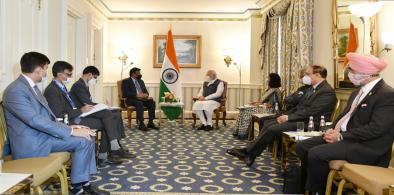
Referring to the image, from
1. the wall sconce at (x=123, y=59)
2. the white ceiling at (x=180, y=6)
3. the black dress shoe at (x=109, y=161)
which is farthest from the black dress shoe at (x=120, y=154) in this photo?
the wall sconce at (x=123, y=59)

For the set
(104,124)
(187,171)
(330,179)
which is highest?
(104,124)

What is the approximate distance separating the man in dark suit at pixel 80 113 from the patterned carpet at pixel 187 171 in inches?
9.9

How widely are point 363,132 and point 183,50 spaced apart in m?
7.46

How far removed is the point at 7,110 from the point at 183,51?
24.0 feet

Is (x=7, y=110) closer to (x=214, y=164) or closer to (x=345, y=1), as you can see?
(x=214, y=164)

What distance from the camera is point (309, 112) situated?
4.66 m

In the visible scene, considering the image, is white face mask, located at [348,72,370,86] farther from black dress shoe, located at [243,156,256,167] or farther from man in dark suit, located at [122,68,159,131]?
man in dark suit, located at [122,68,159,131]

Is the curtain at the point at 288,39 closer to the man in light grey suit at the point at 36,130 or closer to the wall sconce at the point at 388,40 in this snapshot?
the wall sconce at the point at 388,40

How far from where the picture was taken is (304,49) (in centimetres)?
598

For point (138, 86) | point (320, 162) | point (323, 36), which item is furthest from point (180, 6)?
point (320, 162)

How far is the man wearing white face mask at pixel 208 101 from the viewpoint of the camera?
808cm

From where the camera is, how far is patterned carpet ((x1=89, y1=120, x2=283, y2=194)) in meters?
3.85

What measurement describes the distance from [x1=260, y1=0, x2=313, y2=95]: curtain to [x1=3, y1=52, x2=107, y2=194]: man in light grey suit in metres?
3.90

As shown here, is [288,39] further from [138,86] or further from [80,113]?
[80,113]
